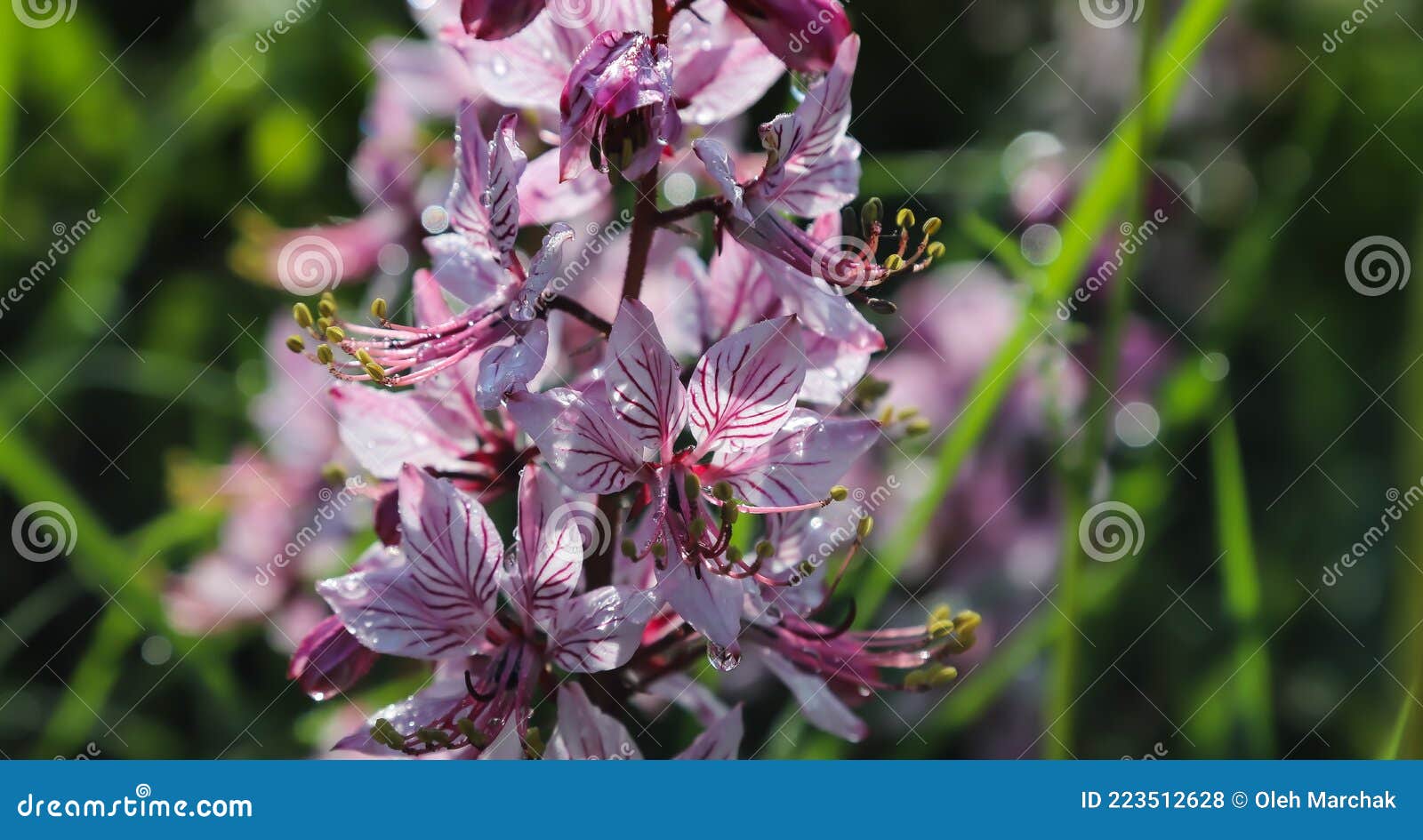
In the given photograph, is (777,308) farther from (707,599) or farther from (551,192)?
(707,599)

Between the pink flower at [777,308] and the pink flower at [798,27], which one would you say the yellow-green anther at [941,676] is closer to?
the pink flower at [777,308]

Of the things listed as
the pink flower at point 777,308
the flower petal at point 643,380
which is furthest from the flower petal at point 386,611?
the pink flower at point 777,308

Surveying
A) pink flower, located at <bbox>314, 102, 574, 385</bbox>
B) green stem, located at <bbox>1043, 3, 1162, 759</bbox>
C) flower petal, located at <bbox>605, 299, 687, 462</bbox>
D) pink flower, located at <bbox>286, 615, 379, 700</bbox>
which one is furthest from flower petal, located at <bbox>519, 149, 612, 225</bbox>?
green stem, located at <bbox>1043, 3, 1162, 759</bbox>

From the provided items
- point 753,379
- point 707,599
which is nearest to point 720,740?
point 707,599

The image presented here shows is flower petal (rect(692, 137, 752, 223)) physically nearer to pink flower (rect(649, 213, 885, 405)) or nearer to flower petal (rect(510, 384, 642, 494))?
pink flower (rect(649, 213, 885, 405))

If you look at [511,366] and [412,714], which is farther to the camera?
[412,714]
